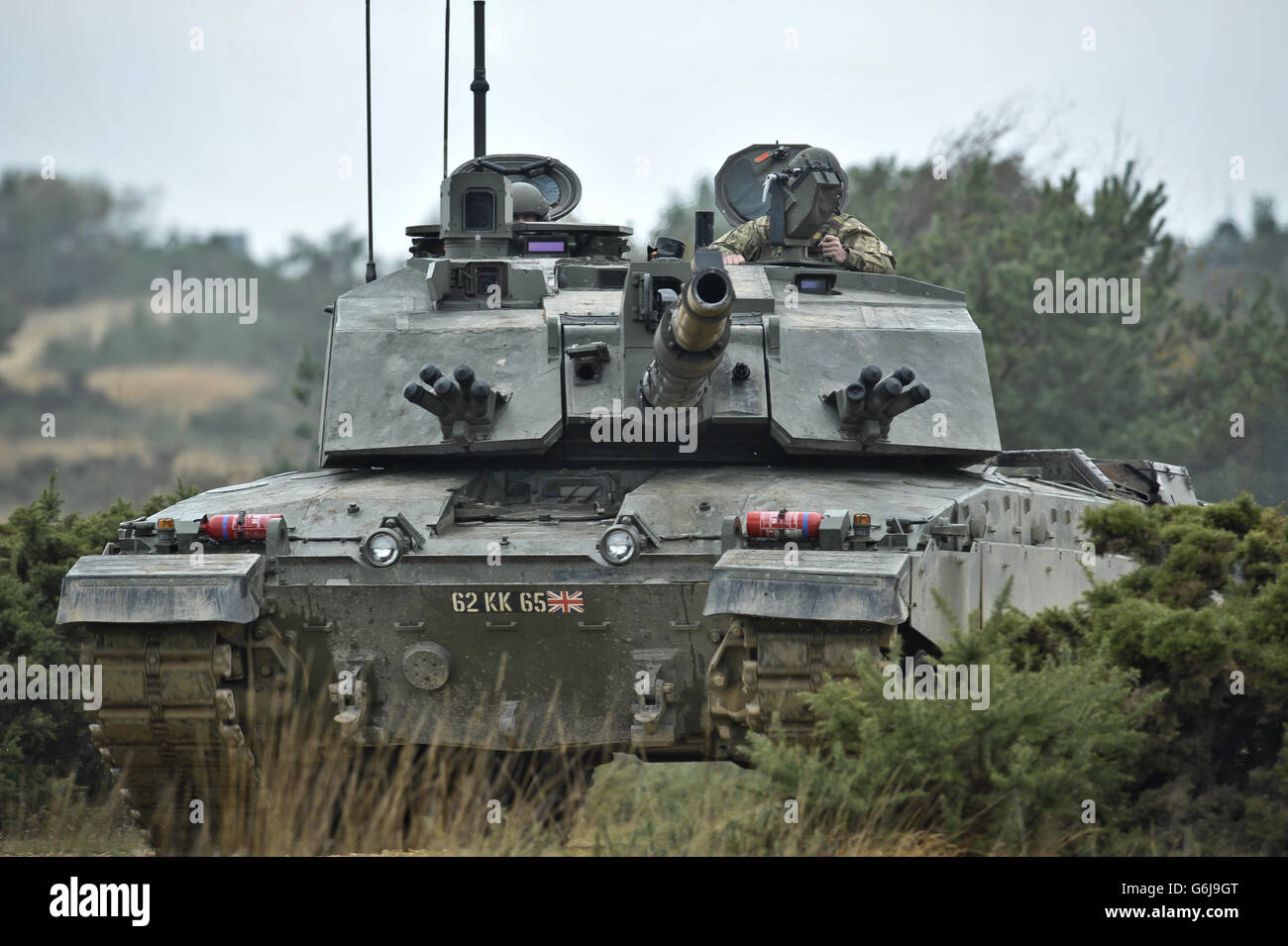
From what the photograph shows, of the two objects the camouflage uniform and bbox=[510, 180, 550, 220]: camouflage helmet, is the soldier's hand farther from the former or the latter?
bbox=[510, 180, 550, 220]: camouflage helmet

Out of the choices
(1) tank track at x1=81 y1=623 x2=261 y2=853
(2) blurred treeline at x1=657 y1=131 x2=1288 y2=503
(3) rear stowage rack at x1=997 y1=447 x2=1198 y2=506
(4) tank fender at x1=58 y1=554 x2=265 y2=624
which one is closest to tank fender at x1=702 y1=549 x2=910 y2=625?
(4) tank fender at x1=58 y1=554 x2=265 y2=624

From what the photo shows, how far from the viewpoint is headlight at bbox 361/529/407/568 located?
10.5 m

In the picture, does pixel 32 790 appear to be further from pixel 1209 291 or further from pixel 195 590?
pixel 1209 291

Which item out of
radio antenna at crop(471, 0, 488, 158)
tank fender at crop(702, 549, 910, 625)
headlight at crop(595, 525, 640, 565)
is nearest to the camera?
tank fender at crop(702, 549, 910, 625)

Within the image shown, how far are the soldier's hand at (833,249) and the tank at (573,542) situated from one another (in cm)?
53

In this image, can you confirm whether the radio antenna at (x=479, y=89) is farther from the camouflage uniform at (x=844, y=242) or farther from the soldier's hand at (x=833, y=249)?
the soldier's hand at (x=833, y=249)

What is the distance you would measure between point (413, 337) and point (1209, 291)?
34333 millimetres

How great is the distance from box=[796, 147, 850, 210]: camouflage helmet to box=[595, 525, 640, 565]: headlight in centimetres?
381

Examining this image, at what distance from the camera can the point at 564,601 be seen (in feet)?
34.3

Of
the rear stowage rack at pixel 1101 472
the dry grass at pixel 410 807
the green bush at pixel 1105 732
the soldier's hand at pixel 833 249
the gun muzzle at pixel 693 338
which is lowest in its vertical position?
the dry grass at pixel 410 807

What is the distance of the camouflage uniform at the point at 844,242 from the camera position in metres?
13.9

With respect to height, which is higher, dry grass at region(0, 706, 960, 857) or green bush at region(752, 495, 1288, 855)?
green bush at region(752, 495, 1288, 855)

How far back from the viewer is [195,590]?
10.2 metres

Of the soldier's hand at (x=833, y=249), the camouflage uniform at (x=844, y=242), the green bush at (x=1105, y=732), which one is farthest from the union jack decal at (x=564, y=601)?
the soldier's hand at (x=833, y=249)
